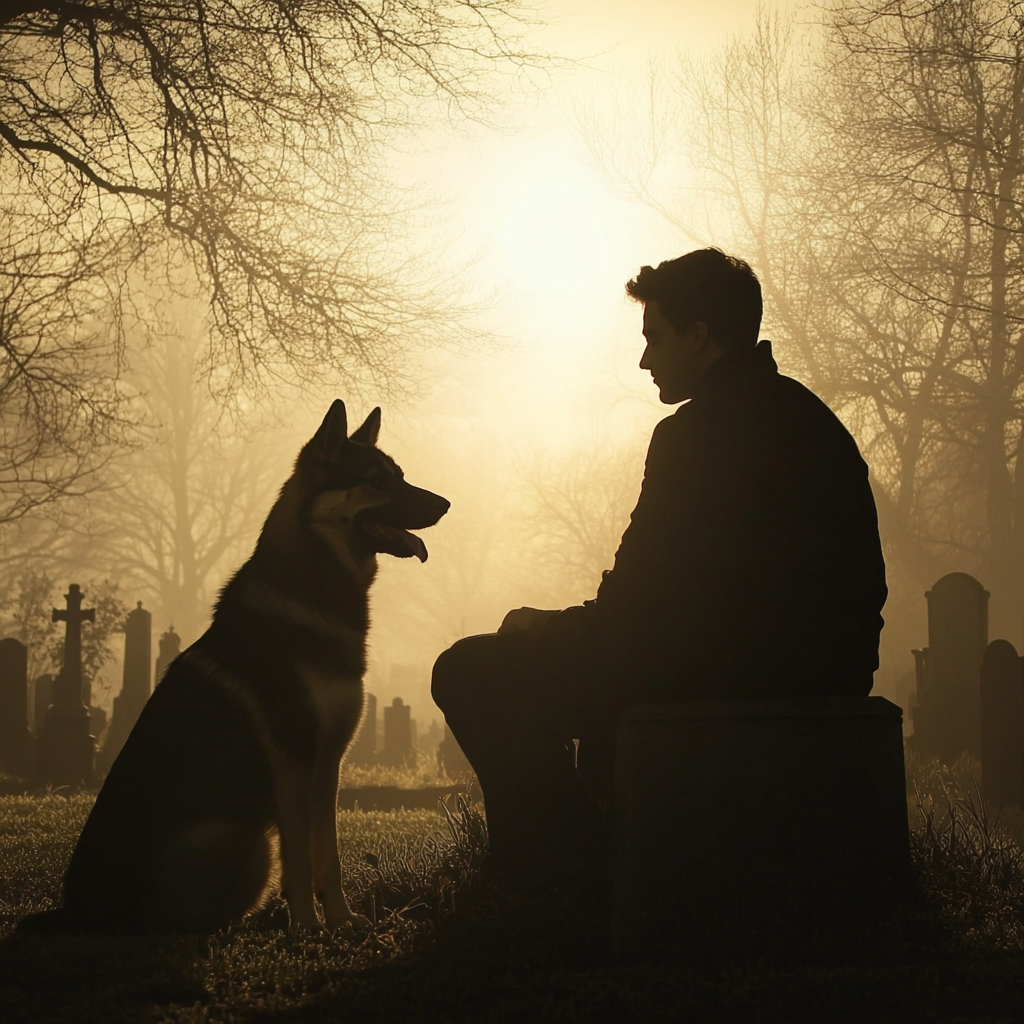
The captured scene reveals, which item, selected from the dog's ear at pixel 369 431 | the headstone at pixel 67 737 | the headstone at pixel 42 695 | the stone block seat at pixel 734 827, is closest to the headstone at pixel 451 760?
the headstone at pixel 67 737

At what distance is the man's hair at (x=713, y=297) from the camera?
12.5 ft

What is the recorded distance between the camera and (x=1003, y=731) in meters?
10.2

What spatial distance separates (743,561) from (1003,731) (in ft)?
25.6

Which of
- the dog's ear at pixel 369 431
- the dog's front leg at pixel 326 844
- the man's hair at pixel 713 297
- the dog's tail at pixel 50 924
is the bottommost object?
the dog's tail at pixel 50 924

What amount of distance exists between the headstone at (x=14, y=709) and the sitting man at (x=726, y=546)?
12.2 metres

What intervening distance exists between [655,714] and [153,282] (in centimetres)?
875

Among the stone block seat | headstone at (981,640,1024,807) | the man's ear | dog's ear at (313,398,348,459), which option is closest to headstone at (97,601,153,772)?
headstone at (981,640,1024,807)

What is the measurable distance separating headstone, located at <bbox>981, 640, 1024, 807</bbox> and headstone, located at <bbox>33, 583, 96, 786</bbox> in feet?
31.3

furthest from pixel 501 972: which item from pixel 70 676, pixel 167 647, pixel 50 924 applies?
A: pixel 167 647

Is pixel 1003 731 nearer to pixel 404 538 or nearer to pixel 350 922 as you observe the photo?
pixel 404 538

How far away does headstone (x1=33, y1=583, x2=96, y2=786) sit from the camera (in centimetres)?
1308

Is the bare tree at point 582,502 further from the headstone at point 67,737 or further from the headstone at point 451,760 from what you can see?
the headstone at point 67,737

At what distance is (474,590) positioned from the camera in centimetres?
4138

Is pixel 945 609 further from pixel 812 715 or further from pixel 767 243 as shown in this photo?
pixel 767 243
